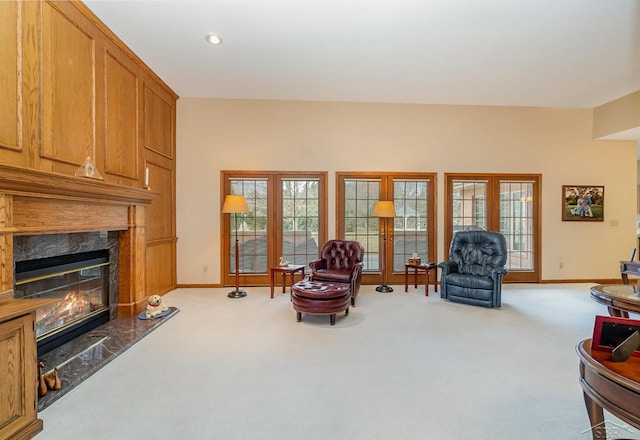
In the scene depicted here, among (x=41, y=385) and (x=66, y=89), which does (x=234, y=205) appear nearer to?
(x=66, y=89)

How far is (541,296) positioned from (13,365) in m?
6.31

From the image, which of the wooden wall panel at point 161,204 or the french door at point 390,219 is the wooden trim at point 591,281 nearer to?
the french door at point 390,219

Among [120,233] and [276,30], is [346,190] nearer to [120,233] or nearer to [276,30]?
[276,30]

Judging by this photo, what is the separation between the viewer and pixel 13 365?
1.71 m

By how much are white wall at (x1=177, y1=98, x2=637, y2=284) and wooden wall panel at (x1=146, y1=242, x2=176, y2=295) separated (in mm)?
207

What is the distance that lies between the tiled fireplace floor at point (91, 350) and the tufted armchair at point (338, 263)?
2.21 meters

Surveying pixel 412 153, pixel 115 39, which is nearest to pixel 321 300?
pixel 412 153

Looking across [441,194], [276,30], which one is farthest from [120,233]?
[441,194]

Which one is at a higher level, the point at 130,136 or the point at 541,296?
the point at 130,136

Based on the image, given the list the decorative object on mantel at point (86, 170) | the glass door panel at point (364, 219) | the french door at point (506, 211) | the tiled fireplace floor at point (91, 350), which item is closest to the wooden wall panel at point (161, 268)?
the tiled fireplace floor at point (91, 350)

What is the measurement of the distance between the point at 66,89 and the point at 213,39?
160cm

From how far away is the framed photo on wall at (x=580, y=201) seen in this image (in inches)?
228

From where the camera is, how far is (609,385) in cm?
118

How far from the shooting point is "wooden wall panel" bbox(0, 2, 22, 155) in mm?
2250
